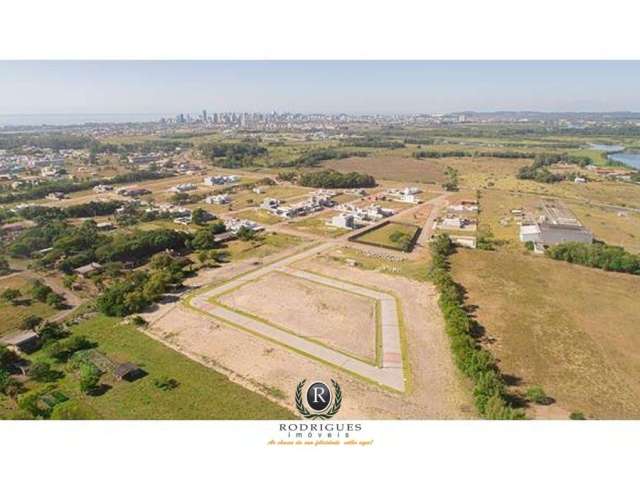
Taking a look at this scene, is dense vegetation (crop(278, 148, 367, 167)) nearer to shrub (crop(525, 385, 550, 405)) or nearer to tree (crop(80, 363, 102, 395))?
tree (crop(80, 363, 102, 395))

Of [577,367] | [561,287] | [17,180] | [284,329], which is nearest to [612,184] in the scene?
[561,287]

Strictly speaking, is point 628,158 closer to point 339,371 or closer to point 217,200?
point 217,200

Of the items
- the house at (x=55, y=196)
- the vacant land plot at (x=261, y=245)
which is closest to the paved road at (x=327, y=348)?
the vacant land plot at (x=261, y=245)

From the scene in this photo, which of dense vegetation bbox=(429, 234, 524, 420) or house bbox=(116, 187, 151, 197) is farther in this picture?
house bbox=(116, 187, 151, 197)

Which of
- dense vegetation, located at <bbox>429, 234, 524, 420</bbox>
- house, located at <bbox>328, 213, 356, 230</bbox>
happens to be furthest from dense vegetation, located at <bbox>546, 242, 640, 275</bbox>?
house, located at <bbox>328, 213, 356, 230</bbox>

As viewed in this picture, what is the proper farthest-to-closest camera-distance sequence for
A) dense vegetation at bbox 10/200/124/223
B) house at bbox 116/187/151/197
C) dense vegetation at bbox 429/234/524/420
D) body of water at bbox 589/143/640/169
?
body of water at bbox 589/143/640/169
house at bbox 116/187/151/197
dense vegetation at bbox 10/200/124/223
dense vegetation at bbox 429/234/524/420

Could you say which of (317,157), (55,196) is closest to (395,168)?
(317,157)

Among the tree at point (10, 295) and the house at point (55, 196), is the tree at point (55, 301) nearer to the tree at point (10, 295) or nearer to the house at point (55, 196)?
the tree at point (10, 295)
